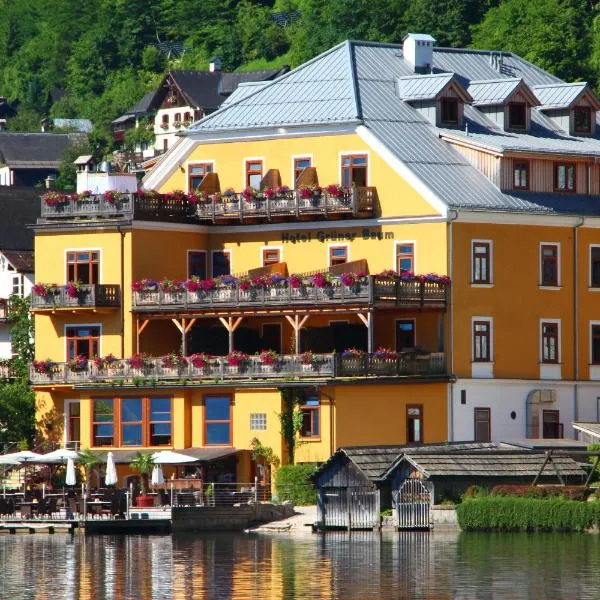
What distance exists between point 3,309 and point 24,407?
35.1 ft

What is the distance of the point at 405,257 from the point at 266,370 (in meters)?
6.79

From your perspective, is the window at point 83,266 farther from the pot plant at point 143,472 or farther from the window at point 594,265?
the window at point 594,265

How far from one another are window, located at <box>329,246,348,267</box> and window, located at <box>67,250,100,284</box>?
28.1 ft

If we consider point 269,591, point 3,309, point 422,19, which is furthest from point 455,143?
point 422,19

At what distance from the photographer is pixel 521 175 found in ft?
360

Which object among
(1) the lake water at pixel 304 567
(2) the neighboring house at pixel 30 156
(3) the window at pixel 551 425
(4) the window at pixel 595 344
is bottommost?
(1) the lake water at pixel 304 567

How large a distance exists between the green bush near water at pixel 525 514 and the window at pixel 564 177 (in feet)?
64.8

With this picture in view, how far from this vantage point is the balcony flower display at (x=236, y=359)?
348ft

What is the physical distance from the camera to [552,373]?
109 metres

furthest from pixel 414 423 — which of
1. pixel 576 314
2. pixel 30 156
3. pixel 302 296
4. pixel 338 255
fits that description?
pixel 30 156

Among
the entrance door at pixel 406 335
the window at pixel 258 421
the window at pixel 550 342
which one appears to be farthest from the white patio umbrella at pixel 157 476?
the window at pixel 550 342

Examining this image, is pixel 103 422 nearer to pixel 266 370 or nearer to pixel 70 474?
pixel 70 474

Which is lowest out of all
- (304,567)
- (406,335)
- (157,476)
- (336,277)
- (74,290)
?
(304,567)

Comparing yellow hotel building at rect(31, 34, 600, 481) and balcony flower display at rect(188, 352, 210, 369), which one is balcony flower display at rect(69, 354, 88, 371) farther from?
balcony flower display at rect(188, 352, 210, 369)
